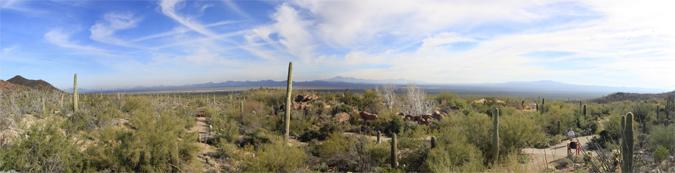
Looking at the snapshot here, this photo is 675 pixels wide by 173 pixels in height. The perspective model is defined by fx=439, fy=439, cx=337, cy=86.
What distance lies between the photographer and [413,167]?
39.5 feet

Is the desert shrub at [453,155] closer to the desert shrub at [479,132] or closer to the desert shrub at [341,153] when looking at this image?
the desert shrub at [479,132]

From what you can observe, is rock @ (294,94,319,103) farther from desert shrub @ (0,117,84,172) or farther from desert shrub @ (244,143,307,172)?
desert shrub @ (0,117,84,172)

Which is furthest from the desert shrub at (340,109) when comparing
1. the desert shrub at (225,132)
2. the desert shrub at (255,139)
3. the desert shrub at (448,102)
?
the desert shrub at (255,139)

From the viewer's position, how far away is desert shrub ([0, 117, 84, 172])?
29.3 ft

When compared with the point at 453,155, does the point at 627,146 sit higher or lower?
higher

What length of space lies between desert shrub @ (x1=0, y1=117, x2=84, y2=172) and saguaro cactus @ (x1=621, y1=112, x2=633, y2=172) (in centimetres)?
1062

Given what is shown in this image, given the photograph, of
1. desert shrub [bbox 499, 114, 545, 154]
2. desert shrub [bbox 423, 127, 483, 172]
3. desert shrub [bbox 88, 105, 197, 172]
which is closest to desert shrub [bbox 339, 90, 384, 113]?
desert shrub [bbox 499, 114, 545, 154]

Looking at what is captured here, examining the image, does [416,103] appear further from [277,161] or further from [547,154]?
[277,161]

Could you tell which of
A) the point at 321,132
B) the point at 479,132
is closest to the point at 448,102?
the point at 321,132

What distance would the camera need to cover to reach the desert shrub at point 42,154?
893 cm

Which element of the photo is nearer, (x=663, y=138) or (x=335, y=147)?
(x=663, y=138)

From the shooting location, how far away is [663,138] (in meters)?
13.1

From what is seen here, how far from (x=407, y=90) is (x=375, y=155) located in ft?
50.1

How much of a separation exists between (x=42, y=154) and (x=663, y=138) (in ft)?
54.1
